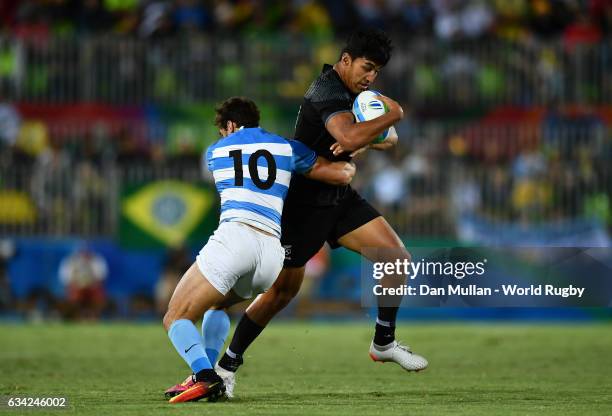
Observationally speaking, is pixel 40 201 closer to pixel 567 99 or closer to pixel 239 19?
pixel 239 19

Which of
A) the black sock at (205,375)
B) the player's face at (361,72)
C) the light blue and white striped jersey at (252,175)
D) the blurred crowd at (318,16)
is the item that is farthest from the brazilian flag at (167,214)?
the black sock at (205,375)

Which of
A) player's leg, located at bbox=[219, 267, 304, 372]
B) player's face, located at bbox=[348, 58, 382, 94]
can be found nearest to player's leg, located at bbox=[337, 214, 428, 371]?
player's leg, located at bbox=[219, 267, 304, 372]

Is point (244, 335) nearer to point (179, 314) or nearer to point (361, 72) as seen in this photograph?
point (179, 314)

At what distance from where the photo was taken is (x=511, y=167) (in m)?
21.7

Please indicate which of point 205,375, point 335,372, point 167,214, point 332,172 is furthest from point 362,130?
point 167,214

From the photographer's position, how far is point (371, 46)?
31.9 ft

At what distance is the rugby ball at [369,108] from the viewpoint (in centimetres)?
956

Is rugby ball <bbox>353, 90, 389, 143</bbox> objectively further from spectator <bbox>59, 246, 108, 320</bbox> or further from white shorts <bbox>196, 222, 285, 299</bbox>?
spectator <bbox>59, 246, 108, 320</bbox>

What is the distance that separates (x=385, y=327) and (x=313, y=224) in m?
1.05

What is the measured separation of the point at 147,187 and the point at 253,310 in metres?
11.8

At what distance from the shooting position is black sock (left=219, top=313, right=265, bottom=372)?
394 inches

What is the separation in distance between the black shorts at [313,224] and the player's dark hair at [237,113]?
1102mm

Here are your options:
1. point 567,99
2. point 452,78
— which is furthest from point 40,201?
point 567,99

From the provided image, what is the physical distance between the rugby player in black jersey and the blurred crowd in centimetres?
1444
